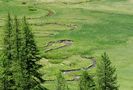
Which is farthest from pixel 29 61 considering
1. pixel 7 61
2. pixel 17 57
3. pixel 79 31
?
pixel 79 31

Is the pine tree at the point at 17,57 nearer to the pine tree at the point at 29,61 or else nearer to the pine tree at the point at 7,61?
the pine tree at the point at 29,61

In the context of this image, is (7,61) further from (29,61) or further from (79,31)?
(79,31)

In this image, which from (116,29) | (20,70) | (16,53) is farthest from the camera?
(116,29)

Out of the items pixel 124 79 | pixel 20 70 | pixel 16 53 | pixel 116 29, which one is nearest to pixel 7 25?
pixel 16 53

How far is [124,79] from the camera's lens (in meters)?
87.8

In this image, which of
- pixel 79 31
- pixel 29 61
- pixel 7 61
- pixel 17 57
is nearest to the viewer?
pixel 29 61

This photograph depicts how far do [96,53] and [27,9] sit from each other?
69270mm

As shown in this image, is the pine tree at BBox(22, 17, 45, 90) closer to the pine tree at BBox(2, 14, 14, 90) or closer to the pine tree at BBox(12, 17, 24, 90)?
the pine tree at BBox(12, 17, 24, 90)

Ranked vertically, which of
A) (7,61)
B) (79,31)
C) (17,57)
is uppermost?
(17,57)

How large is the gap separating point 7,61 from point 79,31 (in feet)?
301

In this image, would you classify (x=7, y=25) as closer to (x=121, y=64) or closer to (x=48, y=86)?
A: (x=48, y=86)

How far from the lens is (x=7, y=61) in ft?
168

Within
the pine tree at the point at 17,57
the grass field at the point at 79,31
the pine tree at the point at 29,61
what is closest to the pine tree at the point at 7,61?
the pine tree at the point at 17,57

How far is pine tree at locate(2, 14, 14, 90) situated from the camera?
48.4 m
